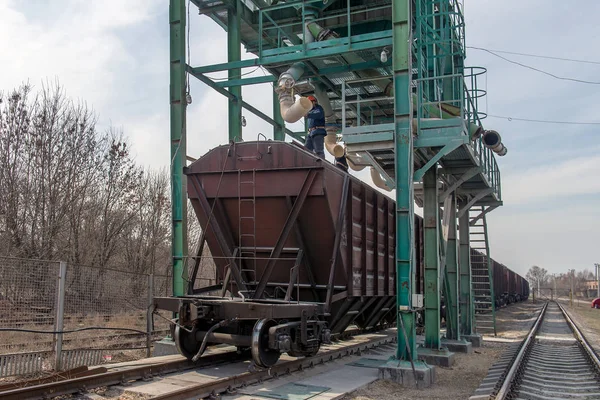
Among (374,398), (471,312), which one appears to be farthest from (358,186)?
(471,312)

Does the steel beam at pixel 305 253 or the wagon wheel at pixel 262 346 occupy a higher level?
the steel beam at pixel 305 253

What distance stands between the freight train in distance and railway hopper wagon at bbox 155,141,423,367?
2 cm

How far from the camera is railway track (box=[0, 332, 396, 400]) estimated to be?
6.21 metres

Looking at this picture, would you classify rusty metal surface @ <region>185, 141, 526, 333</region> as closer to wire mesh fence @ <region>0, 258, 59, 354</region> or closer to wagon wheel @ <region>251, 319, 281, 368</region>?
wagon wheel @ <region>251, 319, 281, 368</region>

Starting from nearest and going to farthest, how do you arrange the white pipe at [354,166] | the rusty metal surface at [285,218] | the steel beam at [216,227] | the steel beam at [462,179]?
the rusty metal surface at [285,218], the steel beam at [216,227], the steel beam at [462,179], the white pipe at [354,166]

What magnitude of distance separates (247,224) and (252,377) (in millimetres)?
2740

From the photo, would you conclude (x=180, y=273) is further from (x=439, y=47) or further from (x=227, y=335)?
(x=439, y=47)

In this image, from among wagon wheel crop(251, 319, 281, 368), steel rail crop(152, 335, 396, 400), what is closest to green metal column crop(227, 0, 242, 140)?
steel rail crop(152, 335, 396, 400)

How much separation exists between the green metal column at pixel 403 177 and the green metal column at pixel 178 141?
469 cm

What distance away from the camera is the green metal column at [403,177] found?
8.98 meters

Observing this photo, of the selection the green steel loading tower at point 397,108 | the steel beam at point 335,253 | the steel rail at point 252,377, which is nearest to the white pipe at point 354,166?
the green steel loading tower at point 397,108

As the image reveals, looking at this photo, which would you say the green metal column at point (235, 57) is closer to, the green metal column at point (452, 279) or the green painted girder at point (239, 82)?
the green painted girder at point (239, 82)

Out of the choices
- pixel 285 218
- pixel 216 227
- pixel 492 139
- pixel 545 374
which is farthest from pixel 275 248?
pixel 492 139

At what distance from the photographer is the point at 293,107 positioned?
1170 cm
